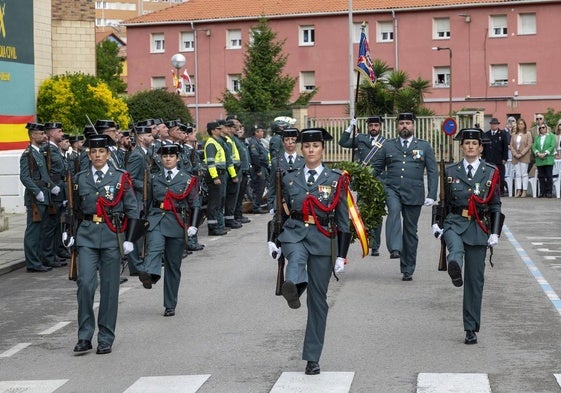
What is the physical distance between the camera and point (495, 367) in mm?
9742

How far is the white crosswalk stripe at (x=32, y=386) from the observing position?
Result: 30.5 ft

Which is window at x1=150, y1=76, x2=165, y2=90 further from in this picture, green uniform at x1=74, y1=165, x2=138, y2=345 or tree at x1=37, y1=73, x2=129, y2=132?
green uniform at x1=74, y1=165, x2=138, y2=345

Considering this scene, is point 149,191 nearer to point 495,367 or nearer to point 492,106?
point 495,367

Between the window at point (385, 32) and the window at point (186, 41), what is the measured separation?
12474 millimetres

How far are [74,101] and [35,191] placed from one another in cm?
1233

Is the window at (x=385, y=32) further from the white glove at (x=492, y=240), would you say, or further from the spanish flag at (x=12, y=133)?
the white glove at (x=492, y=240)

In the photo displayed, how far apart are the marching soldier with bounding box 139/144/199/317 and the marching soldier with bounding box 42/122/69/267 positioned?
15.3 ft

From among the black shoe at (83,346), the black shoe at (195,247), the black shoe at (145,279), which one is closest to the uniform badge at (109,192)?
the black shoe at (83,346)

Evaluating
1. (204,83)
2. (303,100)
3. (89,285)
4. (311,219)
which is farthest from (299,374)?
(204,83)

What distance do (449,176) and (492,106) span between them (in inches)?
2208

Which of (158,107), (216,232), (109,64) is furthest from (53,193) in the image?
(109,64)

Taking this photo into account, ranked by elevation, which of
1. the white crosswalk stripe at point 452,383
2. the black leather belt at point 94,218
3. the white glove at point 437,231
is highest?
the black leather belt at point 94,218

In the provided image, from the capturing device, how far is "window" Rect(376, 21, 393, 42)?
6950 centimetres

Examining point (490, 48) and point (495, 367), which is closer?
point (495, 367)
